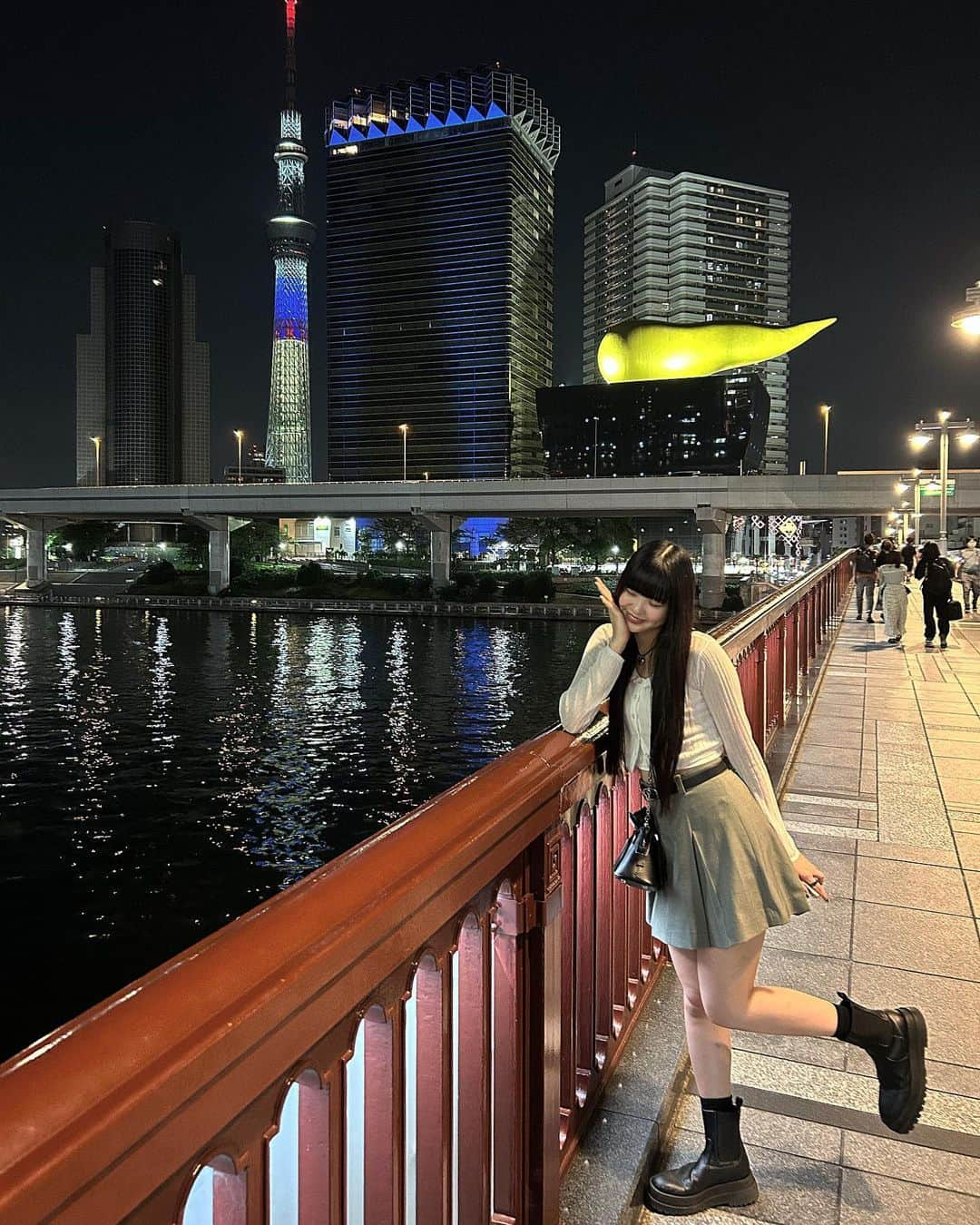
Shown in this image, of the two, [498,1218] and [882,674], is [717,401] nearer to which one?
[882,674]

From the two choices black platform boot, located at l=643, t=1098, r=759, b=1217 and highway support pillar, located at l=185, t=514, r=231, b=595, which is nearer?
black platform boot, located at l=643, t=1098, r=759, b=1217

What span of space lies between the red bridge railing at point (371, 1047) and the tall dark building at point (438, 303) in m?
151

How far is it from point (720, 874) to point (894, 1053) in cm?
83

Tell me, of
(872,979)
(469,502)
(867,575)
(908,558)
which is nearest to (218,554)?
(469,502)

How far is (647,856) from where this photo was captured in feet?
8.07

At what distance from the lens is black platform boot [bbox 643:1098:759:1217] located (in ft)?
8.07

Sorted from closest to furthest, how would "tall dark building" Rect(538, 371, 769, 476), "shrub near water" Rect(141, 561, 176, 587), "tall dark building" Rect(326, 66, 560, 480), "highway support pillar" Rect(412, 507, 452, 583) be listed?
"highway support pillar" Rect(412, 507, 452, 583), "shrub near water" Rect(141, 561, 176, 587), "tall dark building" Rect(538, 371, 769, 476), "tall dark building" Rect(326, 66, 560, 480)

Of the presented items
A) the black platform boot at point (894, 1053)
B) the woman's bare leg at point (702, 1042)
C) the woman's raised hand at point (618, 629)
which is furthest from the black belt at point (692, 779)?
the black platform boot at point (894, 1053)

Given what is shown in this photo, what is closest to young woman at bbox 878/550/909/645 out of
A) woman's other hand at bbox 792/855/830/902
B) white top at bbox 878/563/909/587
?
white top at bbox 878/563/909/587

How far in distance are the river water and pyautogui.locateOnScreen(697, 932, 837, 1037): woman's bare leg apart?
11.1 meters

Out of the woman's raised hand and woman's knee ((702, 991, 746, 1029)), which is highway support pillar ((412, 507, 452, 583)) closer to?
the woman's raised hand

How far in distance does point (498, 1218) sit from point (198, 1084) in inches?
56.1

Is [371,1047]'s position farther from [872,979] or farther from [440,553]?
[440,553]

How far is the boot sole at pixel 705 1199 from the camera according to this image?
2455 millimetres
